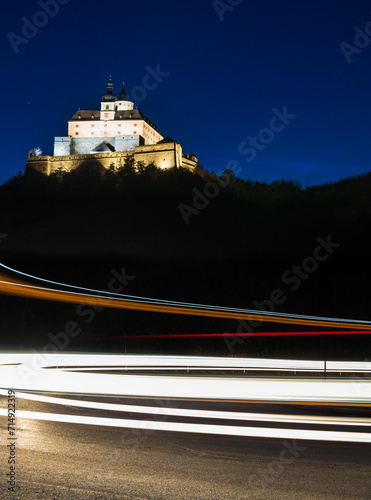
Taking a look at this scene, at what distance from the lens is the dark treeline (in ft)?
88.4

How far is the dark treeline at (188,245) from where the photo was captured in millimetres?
26953

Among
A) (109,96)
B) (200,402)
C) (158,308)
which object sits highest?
(109,96)

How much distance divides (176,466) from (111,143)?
94.6 m

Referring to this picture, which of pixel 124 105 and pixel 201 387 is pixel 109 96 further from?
pixel 201 387

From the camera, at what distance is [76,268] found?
5234 centimetres

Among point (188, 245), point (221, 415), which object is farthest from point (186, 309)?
point (188, 245)

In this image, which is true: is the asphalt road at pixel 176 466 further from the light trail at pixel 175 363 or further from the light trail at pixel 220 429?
the light trail at pixel 175 363

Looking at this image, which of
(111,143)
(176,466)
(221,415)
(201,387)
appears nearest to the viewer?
(176,466)

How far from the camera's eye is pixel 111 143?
317 ft

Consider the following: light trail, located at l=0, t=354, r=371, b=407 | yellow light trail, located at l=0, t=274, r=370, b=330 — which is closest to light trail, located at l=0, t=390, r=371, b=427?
light trail, located at l=0, t=354, r=371, b=407

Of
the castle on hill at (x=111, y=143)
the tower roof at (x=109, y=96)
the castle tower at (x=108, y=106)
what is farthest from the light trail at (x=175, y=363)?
the tower roof at (x=109, y=96)

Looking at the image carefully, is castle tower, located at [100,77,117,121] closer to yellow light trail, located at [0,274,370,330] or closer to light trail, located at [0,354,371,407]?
yellow light trail, located at [0,274,370,330]

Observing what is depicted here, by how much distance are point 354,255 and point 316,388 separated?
40.4m

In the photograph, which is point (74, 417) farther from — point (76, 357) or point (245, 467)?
point (76, 357)
